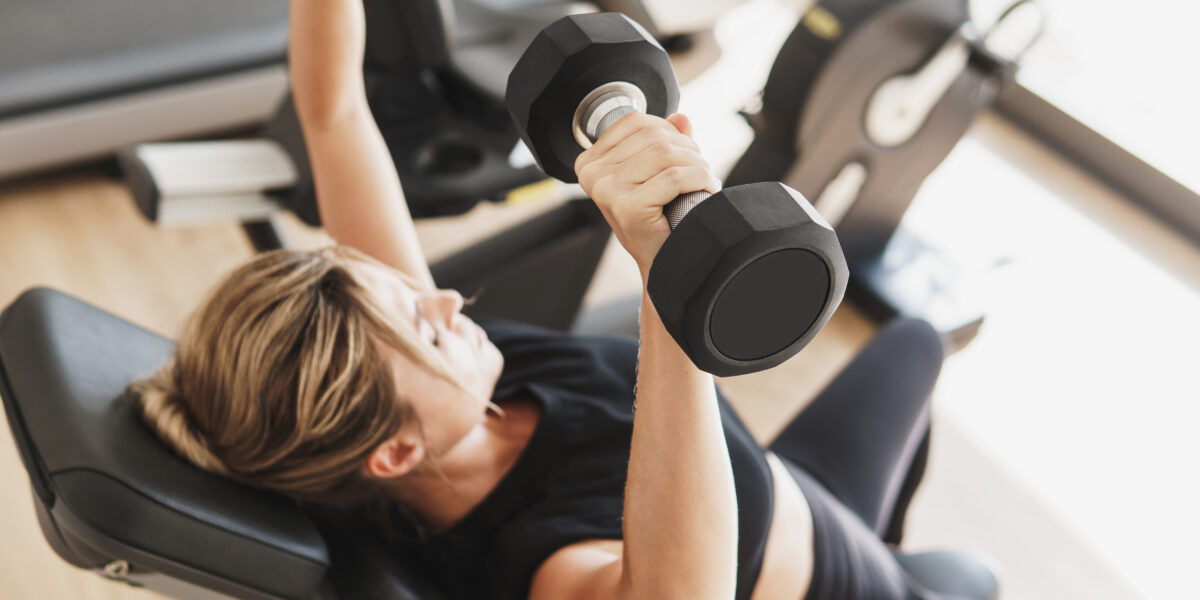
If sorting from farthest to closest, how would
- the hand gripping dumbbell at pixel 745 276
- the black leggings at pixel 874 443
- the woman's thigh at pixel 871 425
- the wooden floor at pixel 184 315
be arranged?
the wooden floor at pixel 184 315
the woman's thigh at pixel 871 425
the black leggings at pixel 874 443
the hand gripping dumbbell at pixel 745 276

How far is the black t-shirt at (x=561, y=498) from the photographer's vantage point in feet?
3.35

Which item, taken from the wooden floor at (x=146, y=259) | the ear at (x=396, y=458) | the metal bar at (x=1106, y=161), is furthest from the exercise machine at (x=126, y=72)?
the metal bar at (x=1106, y=161)

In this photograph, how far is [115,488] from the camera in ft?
2.74

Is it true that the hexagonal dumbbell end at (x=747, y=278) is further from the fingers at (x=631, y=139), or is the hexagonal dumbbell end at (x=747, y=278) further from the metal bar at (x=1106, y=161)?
the metal bar at (x=1106, y=161)

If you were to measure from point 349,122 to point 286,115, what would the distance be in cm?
63

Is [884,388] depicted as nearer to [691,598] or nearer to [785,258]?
[691,598]

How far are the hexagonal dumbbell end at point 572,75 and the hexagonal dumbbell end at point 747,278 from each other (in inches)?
7.7

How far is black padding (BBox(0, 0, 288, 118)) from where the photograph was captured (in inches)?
81.4

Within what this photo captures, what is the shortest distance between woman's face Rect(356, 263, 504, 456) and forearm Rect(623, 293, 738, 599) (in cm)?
29

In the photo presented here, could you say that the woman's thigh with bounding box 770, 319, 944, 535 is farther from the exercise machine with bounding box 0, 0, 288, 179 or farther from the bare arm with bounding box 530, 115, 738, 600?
the exercise machine with bounding box 0, 0, 288, 179

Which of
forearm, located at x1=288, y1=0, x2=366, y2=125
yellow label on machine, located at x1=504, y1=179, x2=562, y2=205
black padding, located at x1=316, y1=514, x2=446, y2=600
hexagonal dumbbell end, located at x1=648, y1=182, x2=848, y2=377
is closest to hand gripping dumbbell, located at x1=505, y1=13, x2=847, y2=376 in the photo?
hexagonal dumbbell end, located at x1=648, y1=182, x2=848, y2=377

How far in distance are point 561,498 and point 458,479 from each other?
12cm

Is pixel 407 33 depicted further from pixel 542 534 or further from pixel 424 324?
pixel 542 534

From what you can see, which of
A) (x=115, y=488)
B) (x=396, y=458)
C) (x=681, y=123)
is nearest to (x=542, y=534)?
(x=396, y=458)
